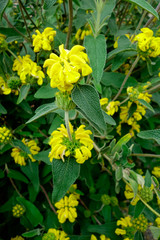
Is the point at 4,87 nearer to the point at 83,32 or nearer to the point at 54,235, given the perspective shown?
the point at 83,32

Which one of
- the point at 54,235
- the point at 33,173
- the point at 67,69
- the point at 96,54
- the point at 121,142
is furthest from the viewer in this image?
the point at 33,173

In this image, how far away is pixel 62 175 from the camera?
1.62 ft

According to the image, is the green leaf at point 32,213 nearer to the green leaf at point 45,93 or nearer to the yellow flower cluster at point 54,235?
the yellow flower cluster at point 54,235

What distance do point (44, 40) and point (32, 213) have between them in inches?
28.5

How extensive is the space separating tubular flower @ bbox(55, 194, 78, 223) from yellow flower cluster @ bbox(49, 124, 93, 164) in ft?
1.14

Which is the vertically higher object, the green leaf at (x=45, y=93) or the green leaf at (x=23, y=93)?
the green leaf at (x=45, y=93)

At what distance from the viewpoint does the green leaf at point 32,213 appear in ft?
2.73

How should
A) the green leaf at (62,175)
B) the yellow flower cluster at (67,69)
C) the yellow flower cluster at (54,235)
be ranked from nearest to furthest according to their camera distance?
the yellow flower cluster at (67,69), the green leaf at (62,175), the yellow flower cluster at (54,235)

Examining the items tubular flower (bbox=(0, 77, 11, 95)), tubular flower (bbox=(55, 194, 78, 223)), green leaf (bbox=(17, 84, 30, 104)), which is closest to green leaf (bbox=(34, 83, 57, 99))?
green leaf (bbox=(17, 84, 30, 104))

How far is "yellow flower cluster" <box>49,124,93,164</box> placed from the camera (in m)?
0.50

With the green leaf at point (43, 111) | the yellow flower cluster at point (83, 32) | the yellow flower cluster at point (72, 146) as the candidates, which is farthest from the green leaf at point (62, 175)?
the yellow flower cluster at point (83, 32)

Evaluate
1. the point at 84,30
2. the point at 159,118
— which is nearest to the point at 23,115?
the point at 84,30

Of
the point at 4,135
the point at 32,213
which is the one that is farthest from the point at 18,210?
the point at 4,135

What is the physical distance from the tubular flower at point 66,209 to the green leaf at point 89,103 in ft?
1.71
